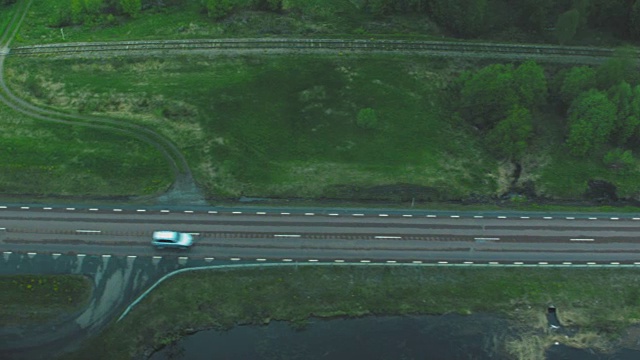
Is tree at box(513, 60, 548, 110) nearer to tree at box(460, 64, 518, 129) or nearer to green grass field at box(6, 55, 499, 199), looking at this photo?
tree at box(460, 64, 518, 129)

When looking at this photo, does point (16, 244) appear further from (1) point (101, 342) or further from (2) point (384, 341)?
(2) point (384, 341)

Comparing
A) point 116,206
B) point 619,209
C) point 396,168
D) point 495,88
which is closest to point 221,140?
point 116,206

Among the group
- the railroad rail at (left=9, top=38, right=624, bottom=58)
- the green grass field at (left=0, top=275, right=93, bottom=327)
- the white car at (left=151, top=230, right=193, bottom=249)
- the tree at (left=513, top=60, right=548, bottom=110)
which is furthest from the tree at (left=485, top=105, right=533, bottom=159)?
the green grass field at (left=0, top=275, right=93, bottom=327)

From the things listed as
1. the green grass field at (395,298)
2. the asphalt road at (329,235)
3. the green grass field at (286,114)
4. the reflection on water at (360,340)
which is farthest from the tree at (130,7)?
the reflection on water at (360,340)

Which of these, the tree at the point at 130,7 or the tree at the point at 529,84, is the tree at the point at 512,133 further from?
the tree at the point at 130,7

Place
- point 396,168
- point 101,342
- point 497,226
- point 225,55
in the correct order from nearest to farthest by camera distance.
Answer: point 101,342 → point 497,226 → point 396,168 → point 225,55
